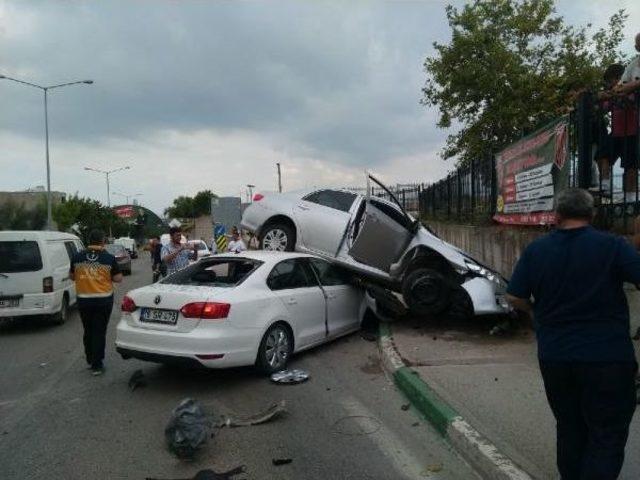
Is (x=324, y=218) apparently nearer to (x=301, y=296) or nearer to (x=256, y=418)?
(x=301, y=296)

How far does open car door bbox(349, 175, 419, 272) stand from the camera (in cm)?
852

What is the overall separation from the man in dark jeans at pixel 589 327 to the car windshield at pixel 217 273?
401cm

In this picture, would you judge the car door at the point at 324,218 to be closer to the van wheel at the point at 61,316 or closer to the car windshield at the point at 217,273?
the car windshield at the point at 217,273

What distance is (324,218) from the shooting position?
9117 millimetres

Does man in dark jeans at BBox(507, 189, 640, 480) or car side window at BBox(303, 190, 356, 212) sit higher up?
car side window at BBox(303, 190, 356, 212)

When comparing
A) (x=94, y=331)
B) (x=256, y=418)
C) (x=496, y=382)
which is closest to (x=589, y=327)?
(x=496, y=382)

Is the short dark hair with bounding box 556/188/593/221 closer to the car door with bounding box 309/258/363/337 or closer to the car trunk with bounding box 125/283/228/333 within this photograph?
the car trunk with bounding box 125/283/228/333

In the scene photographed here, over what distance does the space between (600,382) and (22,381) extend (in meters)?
6.16

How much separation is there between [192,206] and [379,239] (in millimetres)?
108151

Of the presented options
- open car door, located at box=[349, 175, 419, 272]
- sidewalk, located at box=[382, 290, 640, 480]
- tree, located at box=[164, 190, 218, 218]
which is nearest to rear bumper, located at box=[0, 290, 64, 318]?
open car door, located at box=[349, 175, 419, 272]

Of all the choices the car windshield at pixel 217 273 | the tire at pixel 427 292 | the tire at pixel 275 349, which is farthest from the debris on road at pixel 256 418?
the tire at pixel 427 292

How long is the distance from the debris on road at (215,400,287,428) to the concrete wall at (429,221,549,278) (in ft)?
14.7

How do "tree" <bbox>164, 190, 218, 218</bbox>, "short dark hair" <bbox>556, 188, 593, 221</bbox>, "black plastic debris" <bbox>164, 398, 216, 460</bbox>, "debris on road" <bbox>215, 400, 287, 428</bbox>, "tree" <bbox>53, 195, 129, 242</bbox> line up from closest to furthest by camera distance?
"short dark hair" <bbox>556, 188, 593, 221</bbox> < "black plastic debris" <bbox>164, 398, 216, 460</bbox> < "debris on road" <bbox>215, 400, 287, 428</bbox> < "tree" <bbox>53, 195, 129, 242</bbox> < "tree" <bbox>164, 190, 218, 218</bbox>

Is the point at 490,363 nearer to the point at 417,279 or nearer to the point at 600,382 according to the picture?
the point at 417,279
